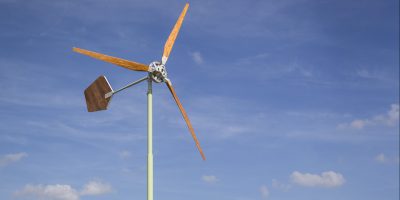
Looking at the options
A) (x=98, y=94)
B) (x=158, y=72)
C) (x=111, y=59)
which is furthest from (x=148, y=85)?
(x=98, y=94)

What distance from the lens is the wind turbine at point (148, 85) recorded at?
1577 inches

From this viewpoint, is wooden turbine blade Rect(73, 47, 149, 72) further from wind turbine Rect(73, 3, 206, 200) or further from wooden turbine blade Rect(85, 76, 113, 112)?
wooden turbine blade Rect(85, 76, 113, 112)

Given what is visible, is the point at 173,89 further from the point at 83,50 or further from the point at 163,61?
the point at 83,50

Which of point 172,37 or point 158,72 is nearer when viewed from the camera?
point 158,72

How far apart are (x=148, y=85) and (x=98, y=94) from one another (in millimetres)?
7566

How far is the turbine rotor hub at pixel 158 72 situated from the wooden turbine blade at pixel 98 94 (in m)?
5.96

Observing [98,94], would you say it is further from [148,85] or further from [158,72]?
[158,72]

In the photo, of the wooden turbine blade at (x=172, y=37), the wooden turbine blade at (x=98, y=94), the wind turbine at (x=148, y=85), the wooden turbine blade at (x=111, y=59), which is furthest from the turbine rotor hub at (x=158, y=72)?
the wooden turbine blade at (x=98, y=94)

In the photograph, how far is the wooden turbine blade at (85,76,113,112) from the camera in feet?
154

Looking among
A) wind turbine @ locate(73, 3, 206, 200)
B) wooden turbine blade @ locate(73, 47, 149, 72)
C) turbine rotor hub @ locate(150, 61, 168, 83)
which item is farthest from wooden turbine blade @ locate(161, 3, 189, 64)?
wooden turbine blade @ locate(73, 47, 149, 72)

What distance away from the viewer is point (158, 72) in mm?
42719

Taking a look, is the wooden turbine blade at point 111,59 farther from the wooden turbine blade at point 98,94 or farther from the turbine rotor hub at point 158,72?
the wooden turbine blade at point 98,94

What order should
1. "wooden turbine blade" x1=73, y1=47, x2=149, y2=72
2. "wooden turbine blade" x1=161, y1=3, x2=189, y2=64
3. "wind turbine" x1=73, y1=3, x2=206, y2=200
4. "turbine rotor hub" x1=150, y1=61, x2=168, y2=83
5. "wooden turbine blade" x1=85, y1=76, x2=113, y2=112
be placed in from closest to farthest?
"wind turbine" x1=73, y1=3, x2=206, y2=200, "turbine rotor hub" x1=150, y1=61, x2=168, y2=83, "wooden turbine blade" x1=73, y1=47, x2=149, y2=72, "wooden turbine blade" x1=161, y1=3, x2=189, y2=64, "wooden turbine blade" x1=85, y1=76, x2=113, y2=112

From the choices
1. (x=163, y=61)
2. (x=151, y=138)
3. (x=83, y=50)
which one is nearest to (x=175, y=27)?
(x=163, y=61)
